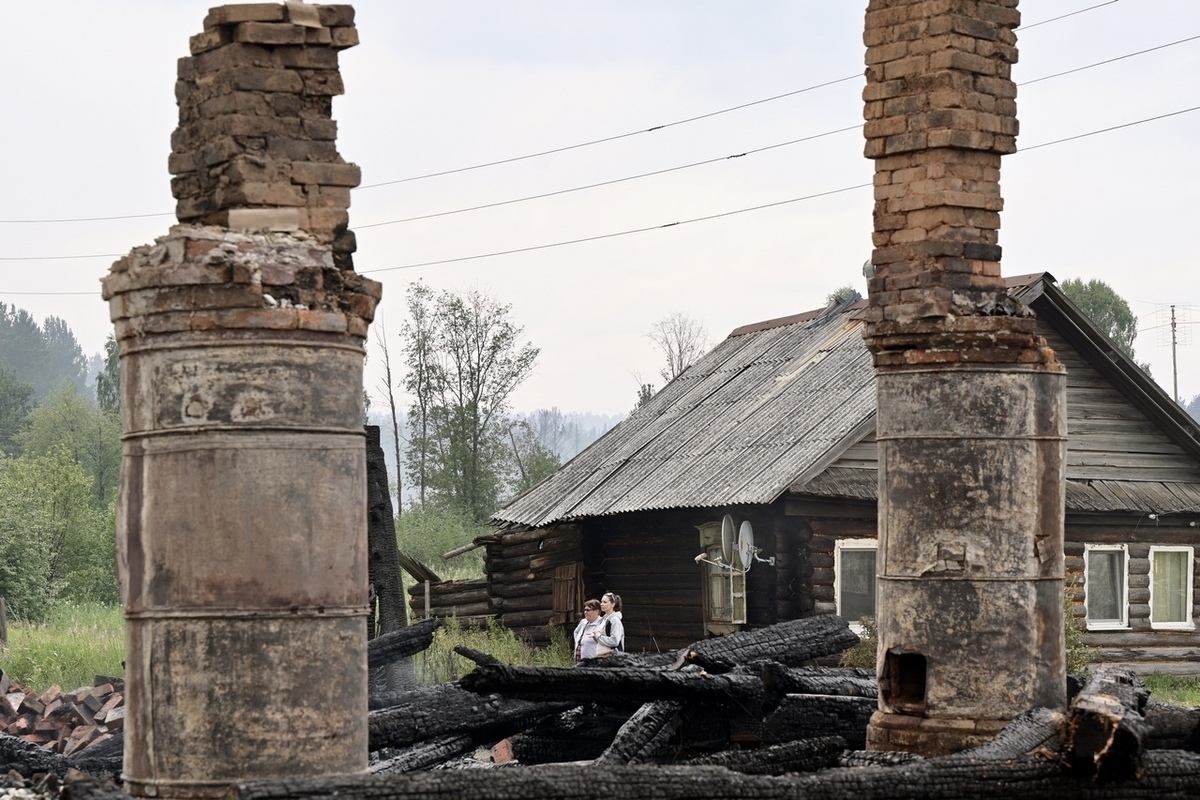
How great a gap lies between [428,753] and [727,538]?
373 inches

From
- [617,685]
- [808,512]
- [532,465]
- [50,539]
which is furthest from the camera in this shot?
[532,465]

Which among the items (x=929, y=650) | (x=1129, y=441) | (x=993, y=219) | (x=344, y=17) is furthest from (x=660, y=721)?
(x=1129, y=441)

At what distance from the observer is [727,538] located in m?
19.6

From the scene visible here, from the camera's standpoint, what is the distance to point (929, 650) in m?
9.63

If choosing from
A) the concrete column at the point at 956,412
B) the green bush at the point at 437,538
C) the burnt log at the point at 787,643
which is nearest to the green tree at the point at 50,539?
the green bush at the point at 437,538

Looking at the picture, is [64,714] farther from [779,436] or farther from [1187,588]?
[1187,588]

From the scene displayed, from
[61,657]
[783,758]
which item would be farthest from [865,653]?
[61,657]

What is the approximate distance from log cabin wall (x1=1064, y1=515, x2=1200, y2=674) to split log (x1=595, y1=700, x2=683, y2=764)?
1163 cm

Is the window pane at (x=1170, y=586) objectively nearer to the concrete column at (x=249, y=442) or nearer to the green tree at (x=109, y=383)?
the concrete column at (x=249, y=442)

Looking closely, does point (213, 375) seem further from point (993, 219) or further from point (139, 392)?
point (993, 219)

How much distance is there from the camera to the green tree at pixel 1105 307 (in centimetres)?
5584

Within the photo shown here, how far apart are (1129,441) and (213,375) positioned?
55.8ft

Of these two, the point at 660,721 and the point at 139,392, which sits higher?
the point at 139,392

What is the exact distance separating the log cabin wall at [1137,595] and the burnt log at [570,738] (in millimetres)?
11049
